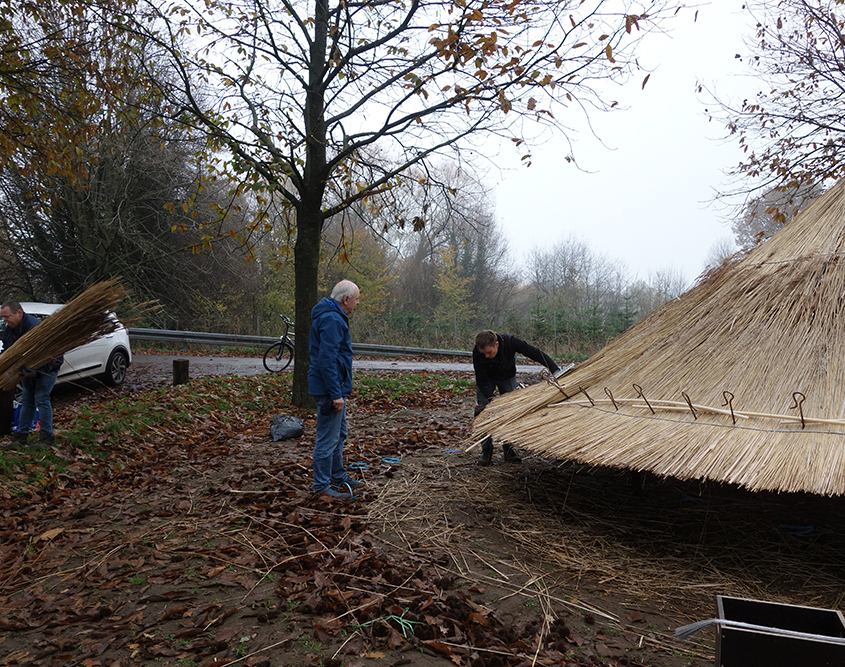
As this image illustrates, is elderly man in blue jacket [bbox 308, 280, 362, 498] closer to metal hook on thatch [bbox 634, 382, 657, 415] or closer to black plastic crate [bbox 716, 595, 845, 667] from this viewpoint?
metal hook on thatch [bbox 634, 382, 657, 415]

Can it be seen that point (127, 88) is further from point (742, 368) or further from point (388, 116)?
point (742, 368)

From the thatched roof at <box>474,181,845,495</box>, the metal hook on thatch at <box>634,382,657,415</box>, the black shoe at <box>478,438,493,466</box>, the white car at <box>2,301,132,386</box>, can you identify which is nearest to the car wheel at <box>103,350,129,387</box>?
the white car at <box>2,301,132,386</box>

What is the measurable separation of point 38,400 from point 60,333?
2.65 feet

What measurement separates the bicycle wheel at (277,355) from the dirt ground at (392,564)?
279 inches

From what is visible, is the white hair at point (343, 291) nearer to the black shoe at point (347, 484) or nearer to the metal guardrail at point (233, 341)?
the black shoe at point (347, 484)

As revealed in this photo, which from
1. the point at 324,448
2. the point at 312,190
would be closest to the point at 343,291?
the point at 324,448

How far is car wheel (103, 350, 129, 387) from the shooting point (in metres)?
9.93

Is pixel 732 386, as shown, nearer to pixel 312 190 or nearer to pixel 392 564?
pixel 392 564

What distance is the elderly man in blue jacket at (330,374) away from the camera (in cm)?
461

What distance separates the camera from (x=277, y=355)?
1321cm

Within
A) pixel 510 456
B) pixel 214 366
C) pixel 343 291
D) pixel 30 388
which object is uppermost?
pixel 343 291

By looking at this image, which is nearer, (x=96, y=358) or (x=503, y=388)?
(x=503, y=388)

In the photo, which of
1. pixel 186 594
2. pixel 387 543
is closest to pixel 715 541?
pixel 387 543

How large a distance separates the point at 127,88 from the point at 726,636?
1060cm
